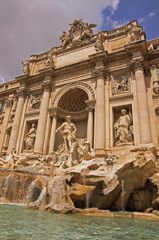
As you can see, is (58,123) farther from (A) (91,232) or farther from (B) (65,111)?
(A) (91,232)

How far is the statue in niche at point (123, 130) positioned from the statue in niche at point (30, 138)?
29.8 feet

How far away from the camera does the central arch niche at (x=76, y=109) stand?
1942 centimetres

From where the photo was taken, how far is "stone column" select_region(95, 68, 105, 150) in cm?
1502

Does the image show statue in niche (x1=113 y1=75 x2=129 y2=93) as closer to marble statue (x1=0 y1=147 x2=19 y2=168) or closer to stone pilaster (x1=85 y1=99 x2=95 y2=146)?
stone pilaster (x1=85 y1=99 x2=95 y2=146)

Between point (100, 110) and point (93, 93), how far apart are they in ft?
7.85

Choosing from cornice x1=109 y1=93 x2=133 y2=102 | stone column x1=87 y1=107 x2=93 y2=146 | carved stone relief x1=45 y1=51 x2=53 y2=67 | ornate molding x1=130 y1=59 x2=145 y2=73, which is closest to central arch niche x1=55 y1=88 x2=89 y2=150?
stone column x1=87 y1=107 x2=93 y2=146

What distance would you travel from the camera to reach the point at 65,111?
19.9 m

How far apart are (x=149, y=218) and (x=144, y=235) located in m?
2.54

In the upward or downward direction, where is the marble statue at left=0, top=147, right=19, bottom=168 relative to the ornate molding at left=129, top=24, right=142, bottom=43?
downward

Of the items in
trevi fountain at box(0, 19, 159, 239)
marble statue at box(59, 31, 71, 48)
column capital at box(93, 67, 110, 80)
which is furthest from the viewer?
marble statue at box(59, 31, 71, 48)

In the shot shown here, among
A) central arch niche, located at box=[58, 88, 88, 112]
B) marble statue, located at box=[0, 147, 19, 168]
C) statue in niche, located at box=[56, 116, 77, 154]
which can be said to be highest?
central arch niche, located at box=[58, 88, 88, 112]

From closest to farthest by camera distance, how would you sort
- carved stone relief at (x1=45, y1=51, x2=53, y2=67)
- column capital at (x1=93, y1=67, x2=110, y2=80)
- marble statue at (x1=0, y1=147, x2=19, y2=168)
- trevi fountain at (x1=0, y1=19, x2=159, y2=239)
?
1. trevi fountain at (x1=0, y1=19, x2=159, y2=239)
2. marble statue at (x1=0, y1=147, x2=19, y2=168)
3. column capital at (x1=93, y1=67, x2=110, y2=80)
4. carved stone relief at (x1=45, y1=51, x2=53, y2=67)

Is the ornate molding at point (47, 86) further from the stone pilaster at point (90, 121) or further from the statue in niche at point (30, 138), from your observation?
the stone pilaster at point (90, 121)

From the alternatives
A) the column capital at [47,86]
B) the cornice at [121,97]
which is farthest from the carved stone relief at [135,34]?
the column capital at [47,86]
